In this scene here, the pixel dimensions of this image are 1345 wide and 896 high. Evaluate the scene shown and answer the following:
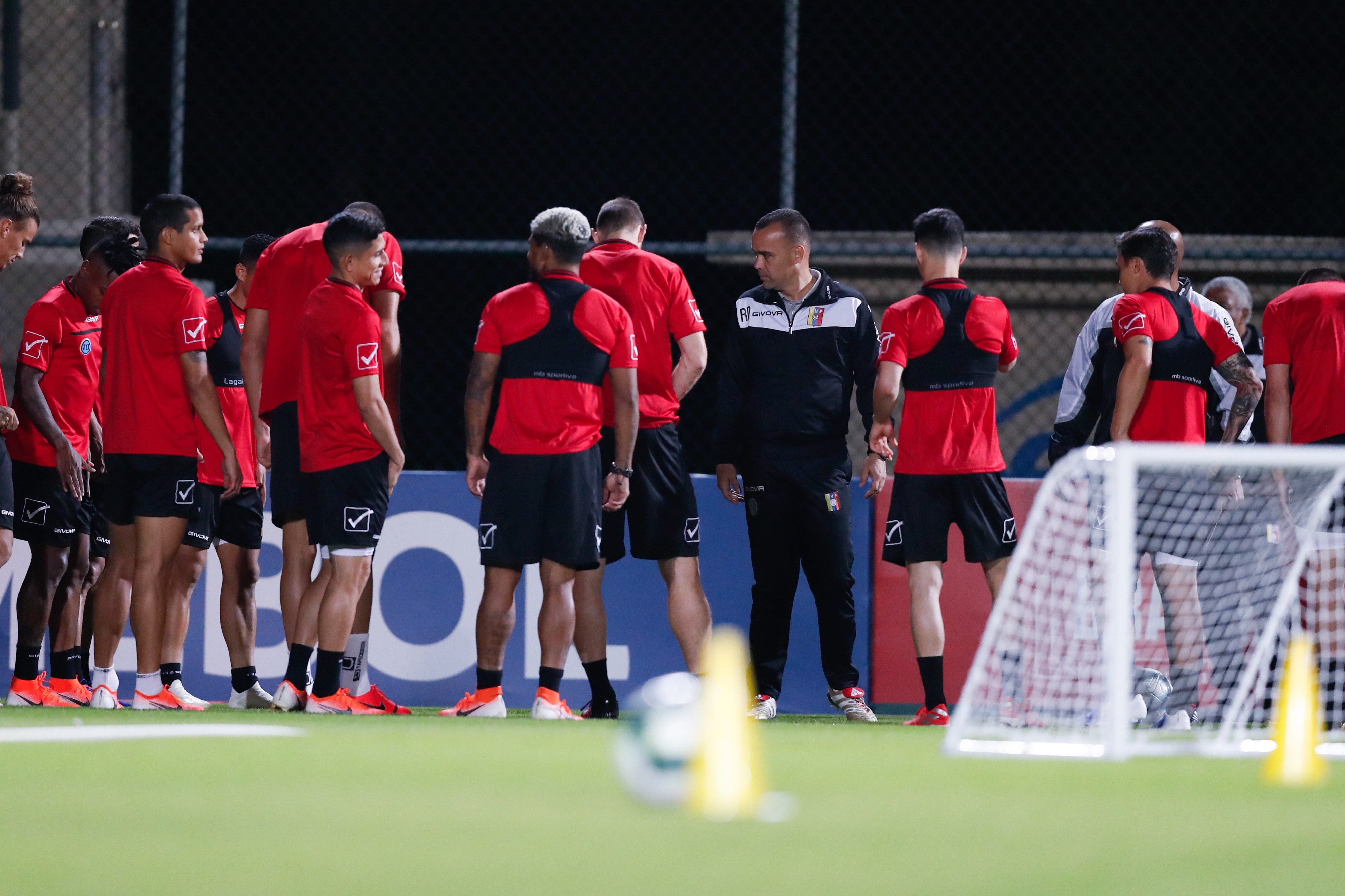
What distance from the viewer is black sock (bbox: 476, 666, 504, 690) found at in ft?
20.6

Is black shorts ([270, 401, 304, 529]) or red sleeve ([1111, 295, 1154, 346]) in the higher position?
red sleeve ([1111, 295, 1154, 346])

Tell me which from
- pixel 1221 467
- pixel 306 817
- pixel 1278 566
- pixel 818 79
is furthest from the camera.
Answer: pixel 818 79

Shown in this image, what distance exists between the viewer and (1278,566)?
21.7 ft

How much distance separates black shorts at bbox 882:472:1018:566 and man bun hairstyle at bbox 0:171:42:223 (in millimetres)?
3667

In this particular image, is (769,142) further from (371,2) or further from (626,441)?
(626,441)

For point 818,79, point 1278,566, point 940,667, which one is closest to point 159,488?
point 940,667

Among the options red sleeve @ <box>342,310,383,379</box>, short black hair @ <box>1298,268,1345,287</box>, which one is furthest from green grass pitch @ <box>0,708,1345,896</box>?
short black hair @ <box>1298,268,1345,287</box>

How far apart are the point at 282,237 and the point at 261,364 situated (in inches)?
20.9

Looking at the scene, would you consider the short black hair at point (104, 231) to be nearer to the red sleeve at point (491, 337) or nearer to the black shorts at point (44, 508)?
the black shorts at point (44, 508)

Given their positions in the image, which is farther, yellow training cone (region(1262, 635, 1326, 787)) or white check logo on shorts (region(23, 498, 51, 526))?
white check logo on shorts (region(23, 498, 51, 526))

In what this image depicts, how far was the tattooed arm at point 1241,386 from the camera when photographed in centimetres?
643

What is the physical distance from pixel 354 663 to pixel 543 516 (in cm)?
105

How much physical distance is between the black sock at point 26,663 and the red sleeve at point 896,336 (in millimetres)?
3585

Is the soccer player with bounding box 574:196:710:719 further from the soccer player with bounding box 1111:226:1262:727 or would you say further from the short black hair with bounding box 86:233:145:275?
the short black hair with bounding box 86:233:145:275
